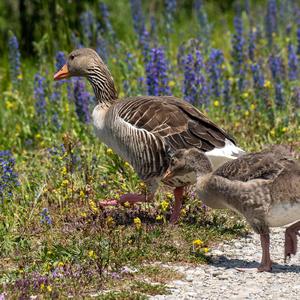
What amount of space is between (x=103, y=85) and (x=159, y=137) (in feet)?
4.60

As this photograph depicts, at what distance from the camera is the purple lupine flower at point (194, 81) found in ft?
32.6

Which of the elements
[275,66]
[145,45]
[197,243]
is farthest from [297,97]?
[197,243]

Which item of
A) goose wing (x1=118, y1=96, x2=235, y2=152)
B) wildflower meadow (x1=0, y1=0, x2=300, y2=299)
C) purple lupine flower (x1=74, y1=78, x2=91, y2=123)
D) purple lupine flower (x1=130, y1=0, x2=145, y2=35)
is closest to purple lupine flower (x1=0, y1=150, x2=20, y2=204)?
wildflower meadow (x1=0, y1=0, x2=300, y2=299)

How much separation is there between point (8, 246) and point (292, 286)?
245 centimetres

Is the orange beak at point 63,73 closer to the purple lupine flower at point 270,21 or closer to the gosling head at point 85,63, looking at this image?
the gosling head at point 85,63

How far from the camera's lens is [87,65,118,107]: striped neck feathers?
9008mm

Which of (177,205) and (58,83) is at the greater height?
(58,83)

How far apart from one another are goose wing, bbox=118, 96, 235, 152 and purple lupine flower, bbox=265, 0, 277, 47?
4457 millimetres

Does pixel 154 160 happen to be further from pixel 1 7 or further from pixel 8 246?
pixel 1 7

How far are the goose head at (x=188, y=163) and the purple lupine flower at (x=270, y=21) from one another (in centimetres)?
509

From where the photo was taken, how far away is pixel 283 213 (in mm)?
6520

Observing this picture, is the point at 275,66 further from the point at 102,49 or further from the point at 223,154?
the point at 223,154

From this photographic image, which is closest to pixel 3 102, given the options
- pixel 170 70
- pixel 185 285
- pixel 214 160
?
pixel 170 70

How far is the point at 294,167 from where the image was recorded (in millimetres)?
6598
